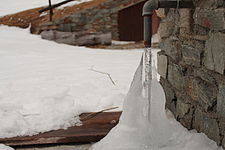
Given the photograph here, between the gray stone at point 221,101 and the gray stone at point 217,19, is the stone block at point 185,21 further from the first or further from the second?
the gray stone at point 221,101

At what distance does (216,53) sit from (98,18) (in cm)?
631

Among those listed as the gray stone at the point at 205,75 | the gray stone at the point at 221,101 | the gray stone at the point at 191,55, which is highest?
the gray stone at the point at 191,55

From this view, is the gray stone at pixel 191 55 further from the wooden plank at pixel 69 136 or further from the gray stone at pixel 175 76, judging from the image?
the wooden plank at pixel 69 136

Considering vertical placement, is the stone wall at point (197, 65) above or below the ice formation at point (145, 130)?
above

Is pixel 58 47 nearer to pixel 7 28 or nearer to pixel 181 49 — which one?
pixel 7 28

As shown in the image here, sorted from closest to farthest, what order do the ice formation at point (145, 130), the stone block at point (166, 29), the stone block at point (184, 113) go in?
1. the ice formation at point (145, 130)
2. the stone block at point (184, 113)
3. the stone block at point (166, 29)

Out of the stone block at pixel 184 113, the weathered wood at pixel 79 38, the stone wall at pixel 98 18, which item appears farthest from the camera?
the stone wall at pixel 98 18

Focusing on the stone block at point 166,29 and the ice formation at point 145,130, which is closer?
the ice formation at point 145,130

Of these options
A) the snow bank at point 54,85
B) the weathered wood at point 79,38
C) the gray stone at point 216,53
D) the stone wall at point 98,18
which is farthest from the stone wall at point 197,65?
the stone wall at point 98,18

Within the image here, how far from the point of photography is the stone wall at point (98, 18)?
7395mm

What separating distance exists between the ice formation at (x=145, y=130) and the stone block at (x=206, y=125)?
0.15 ft

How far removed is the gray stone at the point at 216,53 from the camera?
4.66 ft

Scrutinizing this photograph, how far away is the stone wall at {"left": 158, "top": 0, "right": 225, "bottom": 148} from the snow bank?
2.54 ft

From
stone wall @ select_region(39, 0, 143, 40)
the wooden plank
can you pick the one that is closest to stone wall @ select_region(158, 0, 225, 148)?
the wooden plank
